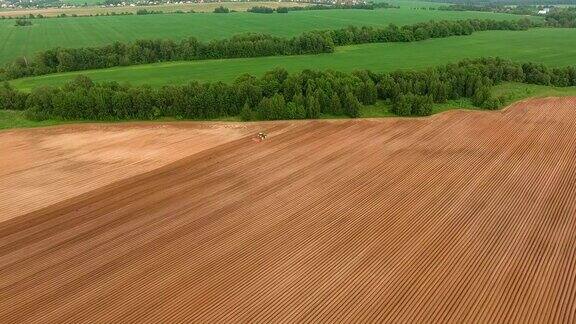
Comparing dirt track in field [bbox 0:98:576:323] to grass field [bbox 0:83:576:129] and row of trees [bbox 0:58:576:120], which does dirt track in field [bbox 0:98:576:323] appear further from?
grass field [bbox 0:83:576:129]

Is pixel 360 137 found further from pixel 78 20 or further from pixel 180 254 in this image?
pixel 78 20

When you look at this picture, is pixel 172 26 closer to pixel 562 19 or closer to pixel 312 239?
pixel 312 239

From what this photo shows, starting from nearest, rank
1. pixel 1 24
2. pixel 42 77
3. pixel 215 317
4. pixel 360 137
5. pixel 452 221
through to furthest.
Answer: pixel 215 317 < pixel 452 221 < pixel 360 137 < pixel 42 77 < pixel 1 24

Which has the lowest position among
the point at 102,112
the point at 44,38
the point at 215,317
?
the point at 215,317

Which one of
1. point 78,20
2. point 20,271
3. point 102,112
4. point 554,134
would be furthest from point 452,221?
point 78,20

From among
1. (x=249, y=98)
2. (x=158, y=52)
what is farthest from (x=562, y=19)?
(x=249, y=98)

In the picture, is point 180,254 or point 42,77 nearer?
point 180,254
